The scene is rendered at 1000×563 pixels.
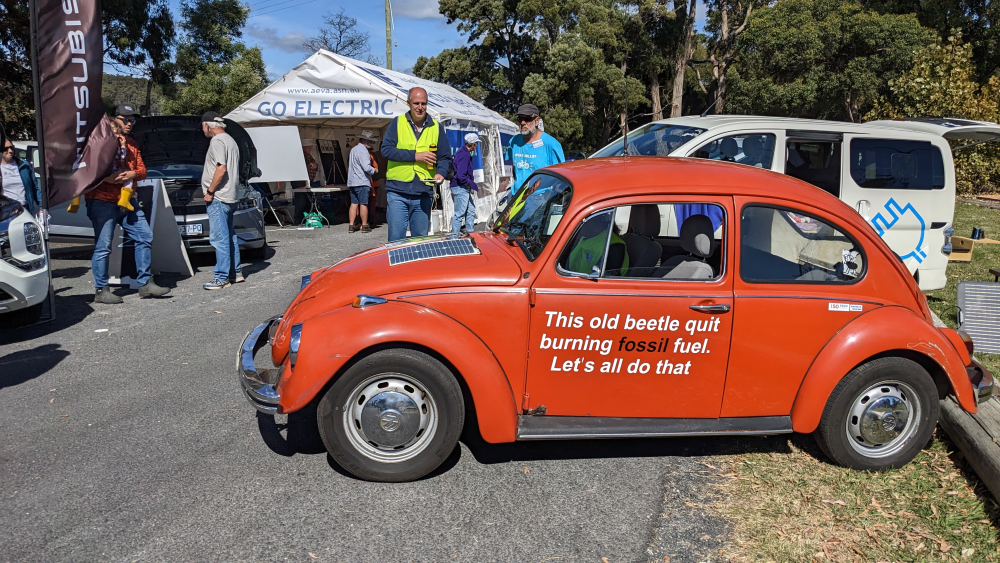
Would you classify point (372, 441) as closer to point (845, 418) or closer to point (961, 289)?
point (845, 418)

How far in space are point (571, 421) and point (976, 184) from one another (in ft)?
75.1

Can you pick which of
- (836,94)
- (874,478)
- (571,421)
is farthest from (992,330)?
(836,94)

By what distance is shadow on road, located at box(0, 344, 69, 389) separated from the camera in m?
5.11

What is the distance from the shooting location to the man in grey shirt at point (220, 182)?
763 centimetres

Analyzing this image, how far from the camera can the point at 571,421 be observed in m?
3.65

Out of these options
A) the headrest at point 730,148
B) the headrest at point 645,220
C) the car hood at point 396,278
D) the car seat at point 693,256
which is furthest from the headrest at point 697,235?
the headrest at point 730,148

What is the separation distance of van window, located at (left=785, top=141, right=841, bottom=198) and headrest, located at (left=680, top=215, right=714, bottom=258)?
3467 mm

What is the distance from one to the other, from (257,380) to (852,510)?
3.20 m

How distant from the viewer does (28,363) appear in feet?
17.9

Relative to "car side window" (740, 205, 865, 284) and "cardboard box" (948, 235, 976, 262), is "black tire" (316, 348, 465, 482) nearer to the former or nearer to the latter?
"car side window" (740, 205, 865, 284)

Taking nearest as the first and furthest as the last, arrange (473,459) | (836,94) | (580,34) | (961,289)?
(473,459) → (961,289) → (836,94) → (580,34)

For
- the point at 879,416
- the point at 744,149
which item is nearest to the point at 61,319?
the point at 744,149

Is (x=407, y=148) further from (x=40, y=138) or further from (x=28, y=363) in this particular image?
(x=28, y=363)

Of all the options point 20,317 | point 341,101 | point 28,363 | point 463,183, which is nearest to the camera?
point 28,363
